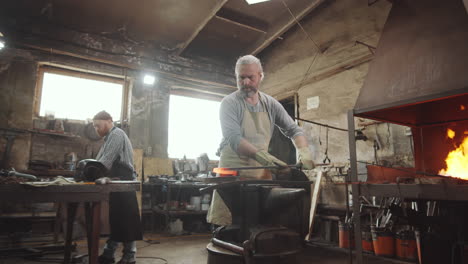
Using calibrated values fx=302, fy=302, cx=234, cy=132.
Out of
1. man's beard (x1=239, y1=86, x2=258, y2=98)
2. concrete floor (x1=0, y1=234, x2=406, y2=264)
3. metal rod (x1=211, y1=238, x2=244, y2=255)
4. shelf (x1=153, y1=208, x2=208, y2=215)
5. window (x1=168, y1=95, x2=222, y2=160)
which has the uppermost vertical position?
window (x1=168, y1=95, x2=222, y2=160)

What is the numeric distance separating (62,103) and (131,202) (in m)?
3.62

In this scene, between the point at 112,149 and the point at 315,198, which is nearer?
the point at 112,149

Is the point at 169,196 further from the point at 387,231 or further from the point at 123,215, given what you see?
the point at 387,231

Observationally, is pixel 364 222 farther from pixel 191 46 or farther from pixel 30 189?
pixel 191 46

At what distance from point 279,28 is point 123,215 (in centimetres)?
498

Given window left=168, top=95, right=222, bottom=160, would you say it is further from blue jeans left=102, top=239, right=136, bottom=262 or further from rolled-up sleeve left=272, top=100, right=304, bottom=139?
rolled-up sleeve left=272, top=100, right=304, bottom=139

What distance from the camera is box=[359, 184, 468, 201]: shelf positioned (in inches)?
77.4

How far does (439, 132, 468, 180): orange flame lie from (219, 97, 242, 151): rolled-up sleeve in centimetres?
236

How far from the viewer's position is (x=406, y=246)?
393 cm

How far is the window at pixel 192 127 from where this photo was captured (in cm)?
732

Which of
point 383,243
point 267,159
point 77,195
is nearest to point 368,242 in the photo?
point 383,243

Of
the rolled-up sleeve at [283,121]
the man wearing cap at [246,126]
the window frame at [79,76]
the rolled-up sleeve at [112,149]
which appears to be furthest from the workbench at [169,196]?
the man wearing cap at [246,126]

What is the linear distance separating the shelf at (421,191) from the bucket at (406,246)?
81.9 inches

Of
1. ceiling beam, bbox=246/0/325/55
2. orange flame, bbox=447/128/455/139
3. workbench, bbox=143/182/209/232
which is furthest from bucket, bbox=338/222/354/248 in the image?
ceiling beam, bbox=246/0/325/55
